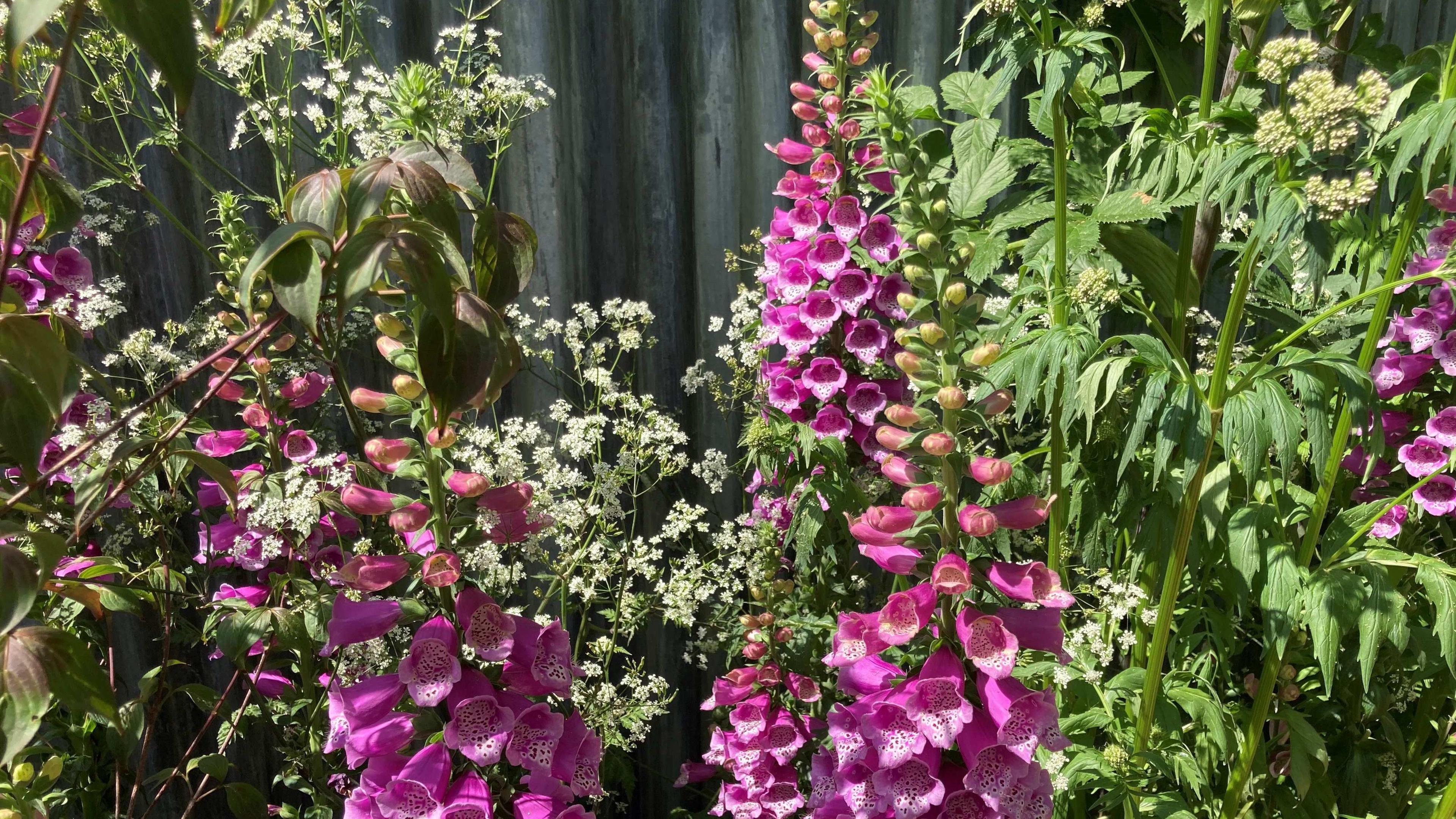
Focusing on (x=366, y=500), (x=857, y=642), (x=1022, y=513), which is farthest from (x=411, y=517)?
(x=1022, y=513)

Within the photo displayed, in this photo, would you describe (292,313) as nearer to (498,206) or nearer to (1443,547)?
(498,206)

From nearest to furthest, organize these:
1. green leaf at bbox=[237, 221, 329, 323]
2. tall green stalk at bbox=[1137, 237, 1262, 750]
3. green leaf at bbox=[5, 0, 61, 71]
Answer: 1. green leaf at bbox=[5, 0, 61, 71]
2. green leaf at bbox=[237, 221, 329, 323]
3. tall green stalk at bbox=[1137, 237, 1262, 750]

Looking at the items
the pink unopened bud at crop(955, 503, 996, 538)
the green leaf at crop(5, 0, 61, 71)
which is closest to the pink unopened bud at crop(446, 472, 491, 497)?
the pink unopened bud at crop(955, 503, 996, 538)

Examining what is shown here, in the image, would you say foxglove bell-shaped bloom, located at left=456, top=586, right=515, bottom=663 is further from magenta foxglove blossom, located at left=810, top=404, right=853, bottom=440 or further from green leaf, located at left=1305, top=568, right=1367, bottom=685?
green leaf, located at left=1305, top=568, right=1367, bottom=685

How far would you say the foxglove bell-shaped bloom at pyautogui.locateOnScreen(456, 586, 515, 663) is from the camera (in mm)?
1417

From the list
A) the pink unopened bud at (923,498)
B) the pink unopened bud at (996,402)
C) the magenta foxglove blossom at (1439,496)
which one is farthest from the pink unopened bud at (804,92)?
the magenta foxglove blossom at (1439,496)

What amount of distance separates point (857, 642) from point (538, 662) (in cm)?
47

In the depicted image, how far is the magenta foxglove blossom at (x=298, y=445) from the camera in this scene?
2064 millimetres

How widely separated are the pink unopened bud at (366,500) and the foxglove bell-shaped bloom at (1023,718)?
899 millimetres

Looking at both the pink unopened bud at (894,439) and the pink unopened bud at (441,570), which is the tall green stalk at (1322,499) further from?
the pink unopened bud at (441,570)

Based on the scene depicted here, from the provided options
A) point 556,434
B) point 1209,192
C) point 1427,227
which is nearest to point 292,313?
point 1209,192

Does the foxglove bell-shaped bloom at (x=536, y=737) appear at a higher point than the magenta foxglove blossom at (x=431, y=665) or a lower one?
lower

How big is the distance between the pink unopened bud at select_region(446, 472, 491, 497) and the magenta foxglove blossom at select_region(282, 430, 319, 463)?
756mm

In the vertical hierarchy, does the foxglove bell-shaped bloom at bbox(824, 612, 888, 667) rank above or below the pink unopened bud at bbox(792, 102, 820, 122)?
below
